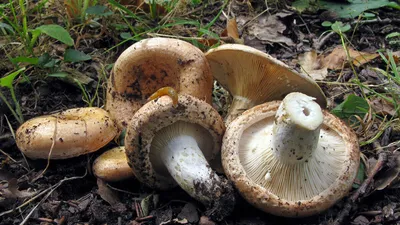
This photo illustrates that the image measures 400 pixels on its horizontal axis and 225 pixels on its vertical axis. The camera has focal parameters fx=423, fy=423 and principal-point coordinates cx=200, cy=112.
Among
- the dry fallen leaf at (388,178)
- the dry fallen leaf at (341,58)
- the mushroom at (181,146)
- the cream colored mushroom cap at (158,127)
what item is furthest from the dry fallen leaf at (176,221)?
the dry fallen leaf at (341,58)

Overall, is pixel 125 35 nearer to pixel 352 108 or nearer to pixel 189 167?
pixel 189 167

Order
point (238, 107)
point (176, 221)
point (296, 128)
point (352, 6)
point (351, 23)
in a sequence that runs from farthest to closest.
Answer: point (352, 6), point (351, 23), point (238, 107), point (176, 221), point (296, 128)

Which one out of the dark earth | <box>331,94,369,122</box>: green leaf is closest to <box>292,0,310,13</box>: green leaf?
the dark earth

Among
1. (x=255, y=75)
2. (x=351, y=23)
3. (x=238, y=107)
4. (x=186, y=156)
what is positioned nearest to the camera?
(x=186, y=156)

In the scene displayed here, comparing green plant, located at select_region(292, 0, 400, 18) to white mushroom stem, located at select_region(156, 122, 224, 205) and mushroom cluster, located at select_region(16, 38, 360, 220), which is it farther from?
white mushroom stem, located at select_region(156, 122, 224, 205)

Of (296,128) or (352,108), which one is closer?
(296,128)

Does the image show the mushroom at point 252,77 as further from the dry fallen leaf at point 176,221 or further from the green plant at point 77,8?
the green plant at point 77,8

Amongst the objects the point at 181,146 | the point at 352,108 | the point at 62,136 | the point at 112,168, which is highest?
the point at 62,136

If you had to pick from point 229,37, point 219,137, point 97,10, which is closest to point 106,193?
point 219,137
